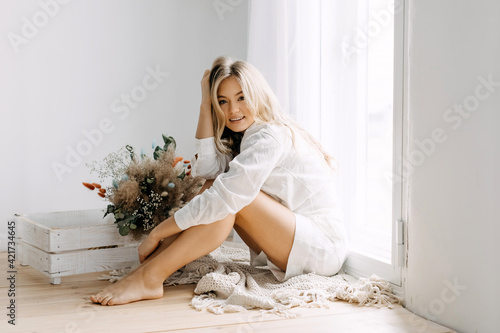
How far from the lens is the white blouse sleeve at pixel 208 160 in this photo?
6.30 ft

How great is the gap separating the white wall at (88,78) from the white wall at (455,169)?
1.69 meters

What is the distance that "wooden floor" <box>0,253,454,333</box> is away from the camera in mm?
1364

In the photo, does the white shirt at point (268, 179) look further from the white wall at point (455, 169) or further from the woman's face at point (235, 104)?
the white wall at point (455, 169)

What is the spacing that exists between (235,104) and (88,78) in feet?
4.17

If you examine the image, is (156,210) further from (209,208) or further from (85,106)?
(85,106)

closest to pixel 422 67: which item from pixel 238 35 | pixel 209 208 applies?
pixel 209 208

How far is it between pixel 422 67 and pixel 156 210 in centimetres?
105

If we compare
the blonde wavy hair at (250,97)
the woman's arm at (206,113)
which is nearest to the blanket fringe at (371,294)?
the blonde wavy hair at (250,97)

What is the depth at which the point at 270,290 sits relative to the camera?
170 centimetres

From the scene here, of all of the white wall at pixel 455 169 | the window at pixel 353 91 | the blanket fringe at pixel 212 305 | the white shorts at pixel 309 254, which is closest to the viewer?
the white wall at pixel 455 169

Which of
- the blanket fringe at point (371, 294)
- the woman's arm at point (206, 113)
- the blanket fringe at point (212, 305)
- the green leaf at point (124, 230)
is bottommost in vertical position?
the blanket fringe at point (212, 305)

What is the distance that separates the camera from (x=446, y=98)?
1381mm

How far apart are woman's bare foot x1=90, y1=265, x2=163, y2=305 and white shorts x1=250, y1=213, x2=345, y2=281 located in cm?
42

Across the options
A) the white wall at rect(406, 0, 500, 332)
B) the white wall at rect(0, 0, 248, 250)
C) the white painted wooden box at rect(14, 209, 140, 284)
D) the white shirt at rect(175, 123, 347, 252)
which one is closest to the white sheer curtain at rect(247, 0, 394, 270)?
the white shirt at rect(175, 123, 347, 252)
